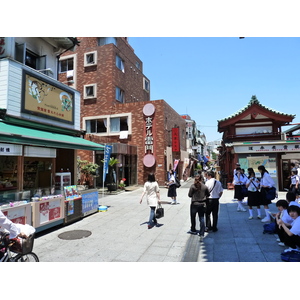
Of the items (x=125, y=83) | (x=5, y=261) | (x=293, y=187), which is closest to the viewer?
(x=5, y=261)

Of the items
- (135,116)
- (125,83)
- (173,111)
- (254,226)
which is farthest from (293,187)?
(125,83)

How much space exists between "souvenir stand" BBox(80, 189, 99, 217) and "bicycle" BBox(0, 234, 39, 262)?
461cm

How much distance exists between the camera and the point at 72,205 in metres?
7.84

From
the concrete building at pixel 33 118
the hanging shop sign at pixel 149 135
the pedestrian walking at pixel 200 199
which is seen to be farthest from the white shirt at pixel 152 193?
the hanging shop sign at pixel 149 135

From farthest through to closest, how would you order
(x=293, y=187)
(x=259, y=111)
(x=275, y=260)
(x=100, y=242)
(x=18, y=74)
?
(x=259, y=111)
(x=293, y=187)
(x=18, y=74)
(x=100, y=242)
(x=275, y=260)

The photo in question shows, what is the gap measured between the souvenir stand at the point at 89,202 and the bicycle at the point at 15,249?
15.1ft

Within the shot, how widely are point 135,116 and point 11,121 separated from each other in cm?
1321

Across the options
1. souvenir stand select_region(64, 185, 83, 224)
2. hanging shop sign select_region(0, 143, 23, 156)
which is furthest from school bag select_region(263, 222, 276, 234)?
hanging shop sign select_region(0, 143, 23, 156)

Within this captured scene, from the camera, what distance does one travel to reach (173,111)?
23.0 m

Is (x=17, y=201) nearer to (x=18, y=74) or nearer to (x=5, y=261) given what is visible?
(x=5, y=261)

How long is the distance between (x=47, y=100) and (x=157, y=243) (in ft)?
22.3

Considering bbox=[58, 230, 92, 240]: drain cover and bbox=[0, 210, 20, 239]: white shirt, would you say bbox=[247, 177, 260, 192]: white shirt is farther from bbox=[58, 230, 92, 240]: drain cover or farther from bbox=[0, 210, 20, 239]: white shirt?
bbox=[0, 210, 20, 239]: white shirt

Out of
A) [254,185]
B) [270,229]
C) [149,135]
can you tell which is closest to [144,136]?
[149,135]

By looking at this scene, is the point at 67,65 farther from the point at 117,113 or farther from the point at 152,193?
the point at 152,193
